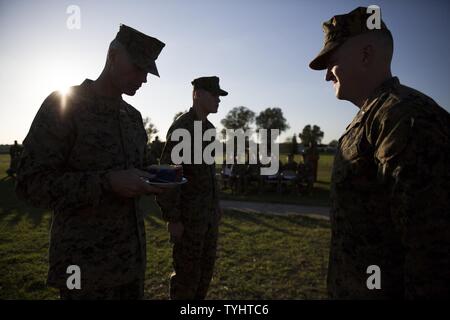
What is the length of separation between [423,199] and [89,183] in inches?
77.2

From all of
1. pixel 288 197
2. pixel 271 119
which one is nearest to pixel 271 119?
pixel 271 119

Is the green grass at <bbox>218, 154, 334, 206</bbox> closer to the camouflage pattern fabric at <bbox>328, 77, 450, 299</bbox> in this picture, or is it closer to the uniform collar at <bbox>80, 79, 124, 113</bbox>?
the camouflage pattern fabric at <bbox>328, 77, 450, 299</bbox>

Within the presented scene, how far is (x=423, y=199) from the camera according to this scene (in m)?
1.38

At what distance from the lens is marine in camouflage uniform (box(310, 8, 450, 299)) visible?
138 centimetres

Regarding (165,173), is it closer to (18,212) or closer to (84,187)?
(84,187)

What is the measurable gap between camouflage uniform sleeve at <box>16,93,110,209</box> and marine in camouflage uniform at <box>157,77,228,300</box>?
4.31 ft

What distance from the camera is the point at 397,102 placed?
1.54 meters

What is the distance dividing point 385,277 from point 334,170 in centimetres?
71

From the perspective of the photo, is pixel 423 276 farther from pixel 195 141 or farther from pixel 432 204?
pixel 195 141

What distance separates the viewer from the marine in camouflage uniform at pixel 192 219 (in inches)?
129

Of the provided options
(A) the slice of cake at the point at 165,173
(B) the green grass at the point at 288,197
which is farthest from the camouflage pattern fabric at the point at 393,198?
(B) the green grass at the point at 288,197

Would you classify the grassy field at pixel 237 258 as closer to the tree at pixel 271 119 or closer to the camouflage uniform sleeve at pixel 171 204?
the camouflage uniform sleeve at pixel 171 204
